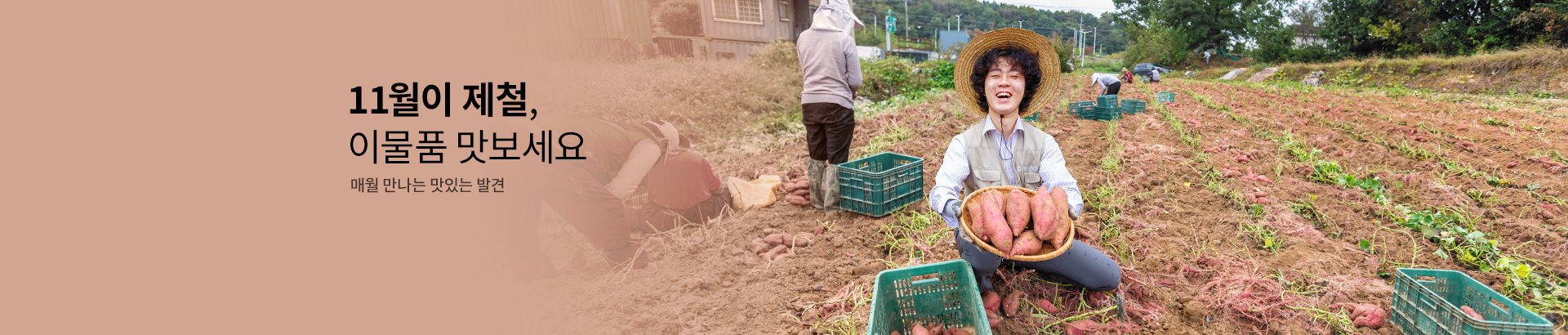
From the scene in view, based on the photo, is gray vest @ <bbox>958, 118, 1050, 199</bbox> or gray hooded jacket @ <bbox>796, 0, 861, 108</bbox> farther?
gray hooded jacket @ <bbox>796, 0, 861, 108</bbox>

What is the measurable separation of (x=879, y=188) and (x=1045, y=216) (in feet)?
5.92

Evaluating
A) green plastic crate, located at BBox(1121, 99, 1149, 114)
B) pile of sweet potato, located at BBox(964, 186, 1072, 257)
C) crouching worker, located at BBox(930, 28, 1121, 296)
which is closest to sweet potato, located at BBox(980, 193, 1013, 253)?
pile of sweet potato, located at BBox(964, 186, 1072, 257)

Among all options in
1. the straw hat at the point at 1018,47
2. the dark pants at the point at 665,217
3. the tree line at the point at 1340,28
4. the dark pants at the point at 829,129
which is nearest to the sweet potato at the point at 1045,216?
the straw hat at the point at 1018,47

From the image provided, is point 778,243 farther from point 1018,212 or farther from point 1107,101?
point 1107,101

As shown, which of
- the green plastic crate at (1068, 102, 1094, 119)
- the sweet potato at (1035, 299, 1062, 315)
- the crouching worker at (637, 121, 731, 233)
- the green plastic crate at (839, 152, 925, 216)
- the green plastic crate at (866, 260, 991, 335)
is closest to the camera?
the green plastic crate at (866, 260, 991, 335)

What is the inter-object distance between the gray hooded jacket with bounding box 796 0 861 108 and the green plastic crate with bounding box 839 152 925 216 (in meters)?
0.48

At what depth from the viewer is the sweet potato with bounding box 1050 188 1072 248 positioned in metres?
1.84

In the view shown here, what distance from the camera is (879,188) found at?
3.60m

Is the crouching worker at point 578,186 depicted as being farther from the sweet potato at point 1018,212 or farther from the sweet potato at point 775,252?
the sweet potato at point 1018,212

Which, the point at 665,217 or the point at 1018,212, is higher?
the point at 1018,212

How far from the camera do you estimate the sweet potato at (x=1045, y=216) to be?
5.90 feet

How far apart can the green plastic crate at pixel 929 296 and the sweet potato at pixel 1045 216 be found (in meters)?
0.38

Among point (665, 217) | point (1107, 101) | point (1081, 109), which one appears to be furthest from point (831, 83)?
point (1081, 109)

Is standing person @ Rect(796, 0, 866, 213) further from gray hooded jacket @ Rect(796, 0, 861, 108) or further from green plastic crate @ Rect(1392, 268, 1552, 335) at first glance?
green plastic crate @ Rect(1392, 268, 1552, 335)
